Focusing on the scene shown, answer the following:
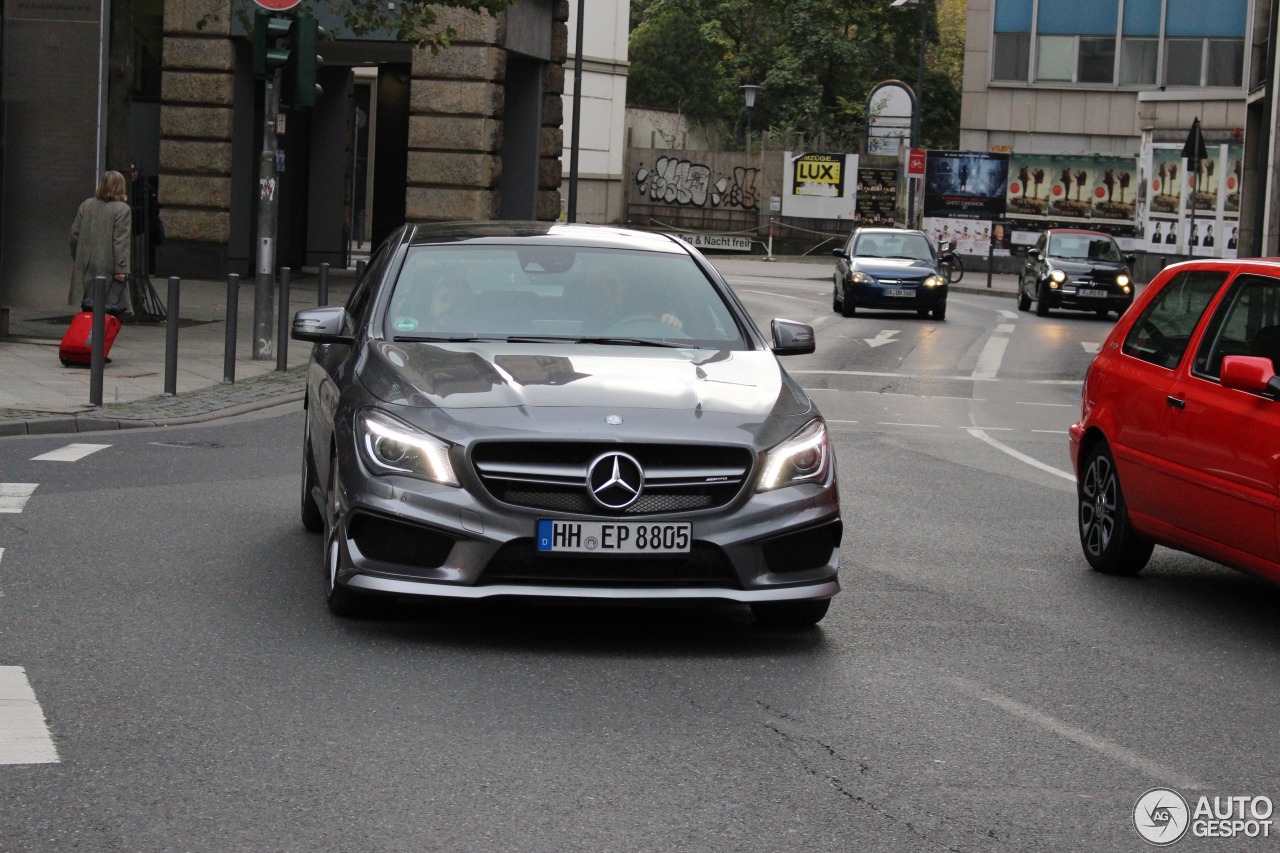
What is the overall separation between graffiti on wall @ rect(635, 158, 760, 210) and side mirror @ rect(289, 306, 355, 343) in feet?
198

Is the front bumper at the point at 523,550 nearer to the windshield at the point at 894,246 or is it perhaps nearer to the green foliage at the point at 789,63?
the windshield at the point at 894,246

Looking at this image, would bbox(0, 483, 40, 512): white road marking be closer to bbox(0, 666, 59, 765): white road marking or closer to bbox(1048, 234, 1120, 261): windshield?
bbox(0, 666, 59, 765): white road marking

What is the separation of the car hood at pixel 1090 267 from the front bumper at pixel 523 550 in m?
30.2

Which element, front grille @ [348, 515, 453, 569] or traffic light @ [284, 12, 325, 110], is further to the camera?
traffic light @ [284, 12, 325, 110]

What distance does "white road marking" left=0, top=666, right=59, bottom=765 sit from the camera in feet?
17.2

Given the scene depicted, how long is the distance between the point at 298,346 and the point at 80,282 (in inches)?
106

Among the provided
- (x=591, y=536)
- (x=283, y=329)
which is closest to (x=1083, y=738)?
(x=591, y=536)

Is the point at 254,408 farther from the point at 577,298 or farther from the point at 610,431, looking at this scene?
the point at 610,431

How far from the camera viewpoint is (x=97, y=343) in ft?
47.8

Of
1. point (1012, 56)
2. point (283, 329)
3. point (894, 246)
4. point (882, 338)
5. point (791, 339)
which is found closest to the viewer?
point (791, 339)

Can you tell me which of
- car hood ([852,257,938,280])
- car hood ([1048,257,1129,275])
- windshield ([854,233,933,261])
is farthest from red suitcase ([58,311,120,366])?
car hood ([1048,257,1129,275])

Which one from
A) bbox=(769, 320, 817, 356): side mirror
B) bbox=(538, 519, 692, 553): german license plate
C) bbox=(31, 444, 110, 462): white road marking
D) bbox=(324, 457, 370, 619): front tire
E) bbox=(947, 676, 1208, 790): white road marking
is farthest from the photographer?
bbox=(31, 444, 110, 462): white road marking

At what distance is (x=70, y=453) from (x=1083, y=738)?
25.6 ft

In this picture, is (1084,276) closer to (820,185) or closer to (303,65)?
(303,65)
